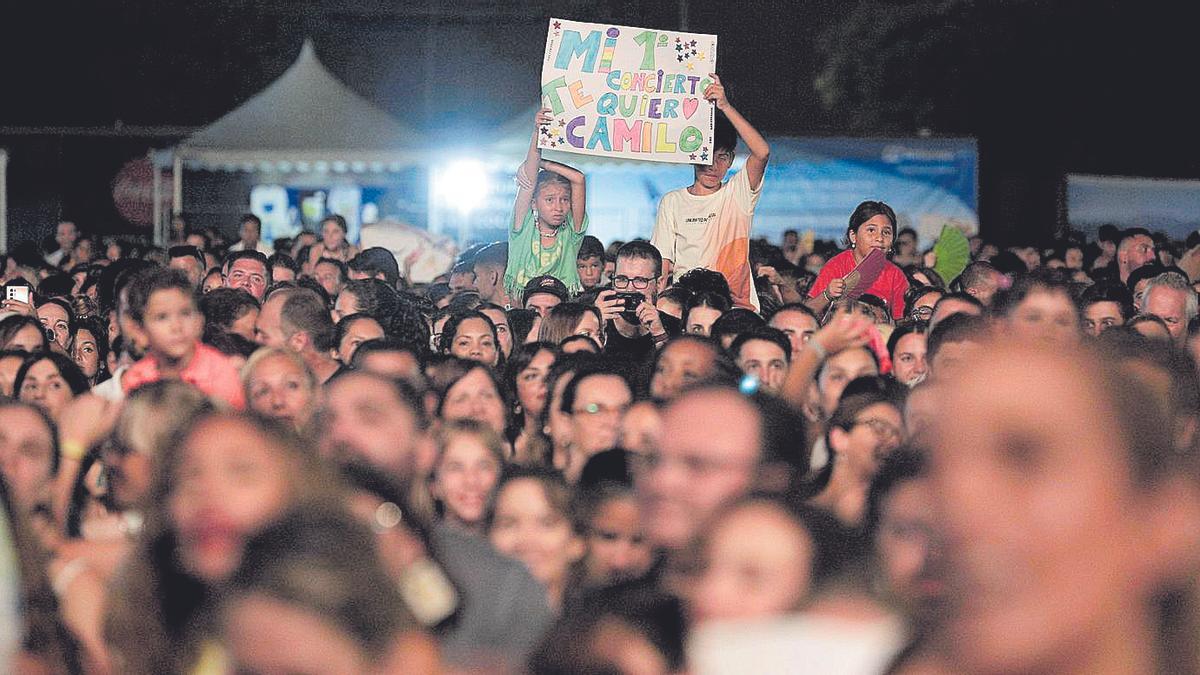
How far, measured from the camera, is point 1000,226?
30.3 m

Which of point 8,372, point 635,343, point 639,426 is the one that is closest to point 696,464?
point 639,426

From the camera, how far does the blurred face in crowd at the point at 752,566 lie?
133 inches

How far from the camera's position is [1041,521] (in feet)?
6.29

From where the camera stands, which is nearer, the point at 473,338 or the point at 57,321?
the point at 473,338

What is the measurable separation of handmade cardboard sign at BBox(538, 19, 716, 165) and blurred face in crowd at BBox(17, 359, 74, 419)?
5.01m

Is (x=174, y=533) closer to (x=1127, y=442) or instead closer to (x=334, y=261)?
(x=1127, y=442)

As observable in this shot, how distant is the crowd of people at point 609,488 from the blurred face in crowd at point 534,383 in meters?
0.02

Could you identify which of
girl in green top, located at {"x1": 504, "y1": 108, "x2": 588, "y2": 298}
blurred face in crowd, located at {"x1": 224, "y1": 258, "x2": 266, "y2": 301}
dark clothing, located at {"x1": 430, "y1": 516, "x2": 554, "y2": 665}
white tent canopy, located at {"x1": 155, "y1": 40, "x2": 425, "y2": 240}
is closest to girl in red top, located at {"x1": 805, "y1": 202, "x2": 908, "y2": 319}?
girl in green top, located at {"x1": 504, "y1": 108, "x2": 588, "y2": 298}

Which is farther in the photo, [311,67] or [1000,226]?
[1000,226]

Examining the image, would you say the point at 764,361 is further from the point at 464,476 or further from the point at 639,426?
the point at 464,476

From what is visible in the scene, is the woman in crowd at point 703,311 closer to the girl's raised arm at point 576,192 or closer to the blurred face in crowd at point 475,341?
the blurred face in crowd at point 475,341

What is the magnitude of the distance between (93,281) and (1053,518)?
12611mm

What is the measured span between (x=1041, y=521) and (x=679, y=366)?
4477mm

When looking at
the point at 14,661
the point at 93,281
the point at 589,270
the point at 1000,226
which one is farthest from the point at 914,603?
the point at 1000,226
